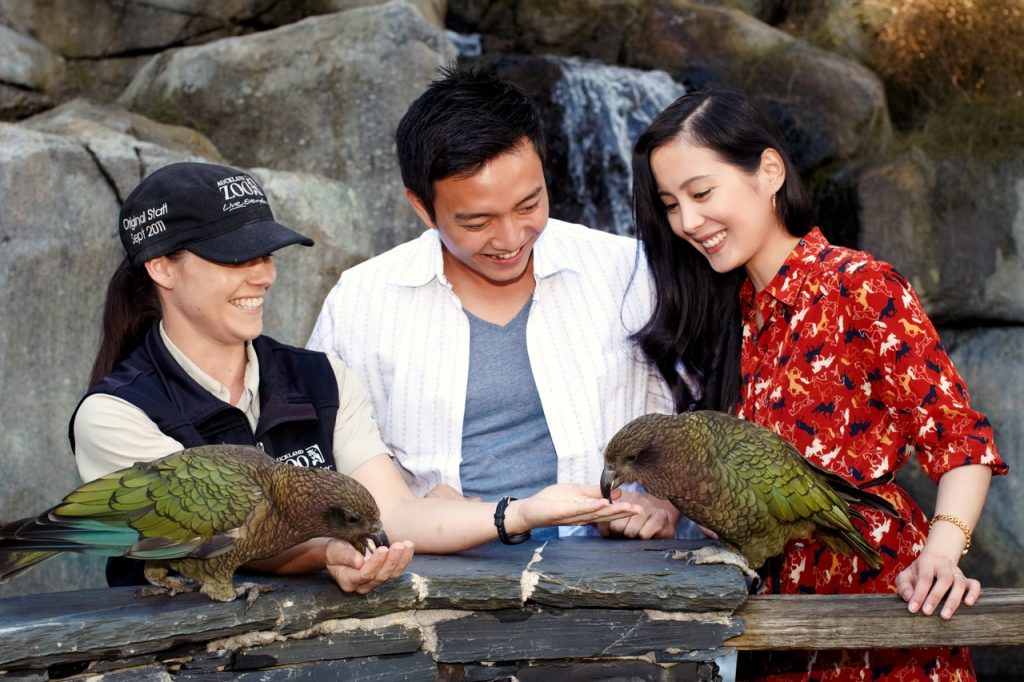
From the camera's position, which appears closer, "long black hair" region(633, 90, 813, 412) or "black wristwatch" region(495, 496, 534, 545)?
"black wristwatch" region(495, 496, 534, 545)

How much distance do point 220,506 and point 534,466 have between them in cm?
130

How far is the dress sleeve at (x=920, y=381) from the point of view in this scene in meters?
3.02

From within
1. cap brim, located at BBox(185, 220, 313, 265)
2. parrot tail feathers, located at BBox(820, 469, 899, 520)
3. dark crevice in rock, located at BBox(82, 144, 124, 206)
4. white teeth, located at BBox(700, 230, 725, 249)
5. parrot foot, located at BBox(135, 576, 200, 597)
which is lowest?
parrot tail feathers, located at BBox(820, 469, 899, 520)

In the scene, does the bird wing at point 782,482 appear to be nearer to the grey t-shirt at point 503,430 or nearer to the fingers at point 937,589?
the fingers at point 937,589

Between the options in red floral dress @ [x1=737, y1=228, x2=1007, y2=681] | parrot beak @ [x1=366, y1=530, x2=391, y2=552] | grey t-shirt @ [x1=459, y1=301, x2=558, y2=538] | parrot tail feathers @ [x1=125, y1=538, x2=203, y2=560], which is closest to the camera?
parrot tail feathers @ [x1=125, y1=538, x2=203, y2=560]

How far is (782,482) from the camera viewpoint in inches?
119

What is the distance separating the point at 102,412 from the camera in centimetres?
291

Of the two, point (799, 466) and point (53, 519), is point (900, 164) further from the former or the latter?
point (53, 519)

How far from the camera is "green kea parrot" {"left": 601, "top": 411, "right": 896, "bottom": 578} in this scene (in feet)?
9.91

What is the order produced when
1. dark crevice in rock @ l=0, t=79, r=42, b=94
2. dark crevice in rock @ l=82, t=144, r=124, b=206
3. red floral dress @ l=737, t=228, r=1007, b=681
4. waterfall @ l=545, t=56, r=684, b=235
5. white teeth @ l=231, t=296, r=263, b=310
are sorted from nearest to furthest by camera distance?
1. red floral dress @ l=737, t=228, r=1007, b=681
2. white teeth @ l=231, t=296, r=263, b=310
3. dark crevice in rock @ l=82, t=144, r=124, b=206
4. dark crevice in rock @ l=0, t=79, r=42, b=94
5. waterfall @ l=545, t=56, r=684, b=235

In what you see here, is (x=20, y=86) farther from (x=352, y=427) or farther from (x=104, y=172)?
Result: (x=352, y=427)

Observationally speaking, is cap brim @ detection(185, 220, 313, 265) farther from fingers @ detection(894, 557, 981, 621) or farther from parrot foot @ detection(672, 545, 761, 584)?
fingers @ detection(894, 557, 981, 621)

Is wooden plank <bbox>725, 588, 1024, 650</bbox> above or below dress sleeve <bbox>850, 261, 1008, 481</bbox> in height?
below

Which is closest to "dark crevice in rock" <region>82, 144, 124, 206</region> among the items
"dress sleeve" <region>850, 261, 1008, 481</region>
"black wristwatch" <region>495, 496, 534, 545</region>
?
"black wristwatch" <region>495, 496, 534, 545</region>
